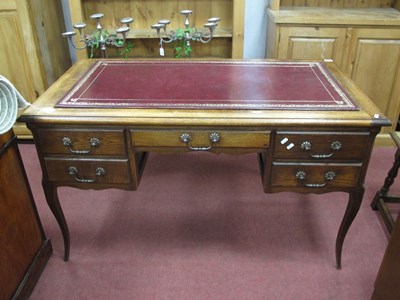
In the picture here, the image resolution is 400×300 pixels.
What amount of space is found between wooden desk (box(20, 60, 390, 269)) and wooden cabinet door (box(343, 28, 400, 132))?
102 cm

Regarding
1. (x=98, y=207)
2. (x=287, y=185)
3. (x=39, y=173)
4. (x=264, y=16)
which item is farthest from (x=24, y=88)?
(x=287, y=185)

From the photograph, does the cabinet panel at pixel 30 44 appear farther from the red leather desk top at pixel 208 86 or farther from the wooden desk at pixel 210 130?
the wooden desk at pixel 210 130

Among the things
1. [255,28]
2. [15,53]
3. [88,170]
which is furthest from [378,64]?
[15,53]

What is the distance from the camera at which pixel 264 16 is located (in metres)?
2.85

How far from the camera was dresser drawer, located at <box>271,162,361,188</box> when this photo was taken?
1484mm

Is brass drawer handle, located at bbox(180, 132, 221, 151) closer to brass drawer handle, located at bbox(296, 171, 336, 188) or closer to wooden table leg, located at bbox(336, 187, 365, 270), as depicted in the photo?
brass drawer handle, located at bbox(296, 171, 336, 188)

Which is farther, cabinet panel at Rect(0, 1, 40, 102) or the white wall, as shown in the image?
the white wall

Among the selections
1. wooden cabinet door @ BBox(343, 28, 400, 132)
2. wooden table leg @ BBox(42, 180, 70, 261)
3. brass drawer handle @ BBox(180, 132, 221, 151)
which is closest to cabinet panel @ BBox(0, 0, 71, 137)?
wooden table leg @ BBox(42, 180, 70, 261)

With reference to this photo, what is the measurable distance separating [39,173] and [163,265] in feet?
4.07

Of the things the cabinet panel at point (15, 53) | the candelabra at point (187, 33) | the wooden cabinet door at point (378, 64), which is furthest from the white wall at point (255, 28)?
the cabinet panel at point (15, 53)

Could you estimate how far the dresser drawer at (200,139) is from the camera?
4.66 feet

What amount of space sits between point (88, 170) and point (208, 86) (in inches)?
24.7

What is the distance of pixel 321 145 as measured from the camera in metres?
1.43

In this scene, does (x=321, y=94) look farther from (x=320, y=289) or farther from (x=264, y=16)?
(x=264, y=16)
